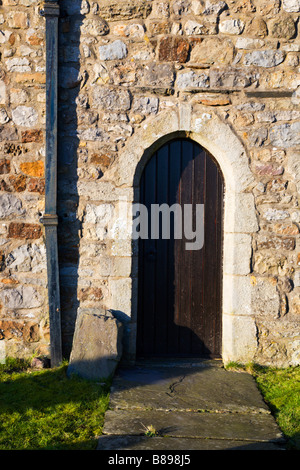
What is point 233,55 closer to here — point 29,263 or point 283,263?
point 283,263

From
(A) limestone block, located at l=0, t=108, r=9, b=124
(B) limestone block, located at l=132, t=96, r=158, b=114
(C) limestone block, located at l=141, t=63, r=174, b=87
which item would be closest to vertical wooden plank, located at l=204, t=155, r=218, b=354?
(B) limestone block, located at l=132, t=96, r=158, b=114

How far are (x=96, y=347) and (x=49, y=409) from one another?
2.24 ft

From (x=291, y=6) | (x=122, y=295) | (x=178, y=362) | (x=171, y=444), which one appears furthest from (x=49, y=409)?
(x=291, y=6)

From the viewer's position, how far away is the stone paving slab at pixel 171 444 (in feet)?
8.43

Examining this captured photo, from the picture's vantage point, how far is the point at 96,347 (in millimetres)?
3648

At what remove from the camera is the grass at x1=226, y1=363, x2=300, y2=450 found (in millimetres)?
2854

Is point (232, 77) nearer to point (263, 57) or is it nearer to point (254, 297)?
point (263, 57)

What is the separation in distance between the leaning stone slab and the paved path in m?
0.17

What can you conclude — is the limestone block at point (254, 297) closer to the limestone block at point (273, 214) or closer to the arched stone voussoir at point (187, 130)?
the limestone block at point (273, 214)

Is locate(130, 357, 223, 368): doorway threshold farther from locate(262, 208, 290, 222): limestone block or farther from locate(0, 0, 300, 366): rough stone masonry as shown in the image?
locate(262, 208, 290, 222): limestone block

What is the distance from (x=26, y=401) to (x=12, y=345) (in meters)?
0.89

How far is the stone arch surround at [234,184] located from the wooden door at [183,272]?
0.24 meters

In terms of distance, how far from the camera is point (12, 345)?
4016 millimetres

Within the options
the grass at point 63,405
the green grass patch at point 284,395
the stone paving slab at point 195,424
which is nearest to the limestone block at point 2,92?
the grass at point 63,405
